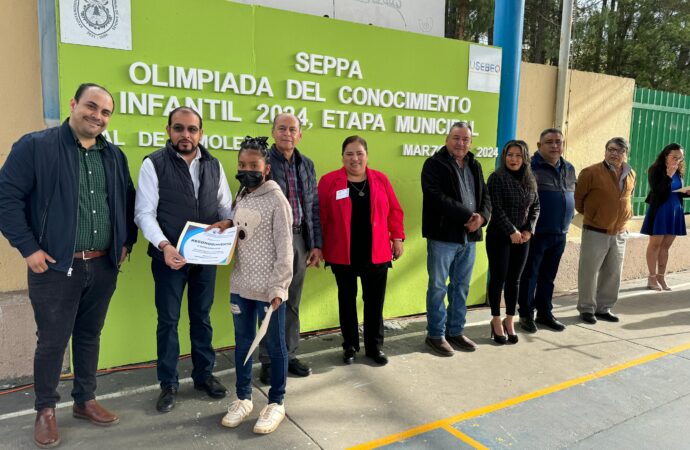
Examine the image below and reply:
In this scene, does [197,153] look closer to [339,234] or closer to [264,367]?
[339,234]

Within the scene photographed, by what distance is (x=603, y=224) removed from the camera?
17.5 ft

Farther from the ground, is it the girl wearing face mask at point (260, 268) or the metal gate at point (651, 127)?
the metal gate at point (651, 127)

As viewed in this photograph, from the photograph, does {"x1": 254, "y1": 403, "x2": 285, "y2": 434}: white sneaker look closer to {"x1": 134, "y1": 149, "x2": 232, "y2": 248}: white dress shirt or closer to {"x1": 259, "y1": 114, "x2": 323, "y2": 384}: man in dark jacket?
{"x1": 259, "y1": 114, "x2": 323, "y2": 384}: man in dark jacket

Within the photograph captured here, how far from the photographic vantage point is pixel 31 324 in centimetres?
378

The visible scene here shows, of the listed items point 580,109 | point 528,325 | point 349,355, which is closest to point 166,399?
point 349,355

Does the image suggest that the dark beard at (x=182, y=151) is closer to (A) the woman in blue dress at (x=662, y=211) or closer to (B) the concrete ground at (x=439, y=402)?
(B) the concrete ground at (x=439, y=402)

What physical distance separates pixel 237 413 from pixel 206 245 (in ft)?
3.48

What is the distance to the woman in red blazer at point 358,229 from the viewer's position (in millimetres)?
4016

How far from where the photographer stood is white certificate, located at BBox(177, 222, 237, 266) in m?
3.21

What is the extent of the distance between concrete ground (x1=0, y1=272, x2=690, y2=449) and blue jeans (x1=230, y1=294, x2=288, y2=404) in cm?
24

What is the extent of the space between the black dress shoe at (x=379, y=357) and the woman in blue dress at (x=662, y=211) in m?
4.68

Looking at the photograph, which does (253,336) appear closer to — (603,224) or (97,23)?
(97,23)

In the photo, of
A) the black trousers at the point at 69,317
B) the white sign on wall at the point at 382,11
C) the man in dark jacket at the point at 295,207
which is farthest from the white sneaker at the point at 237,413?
the white sign on wall at the point at 382,11

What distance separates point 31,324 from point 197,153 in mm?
1818
